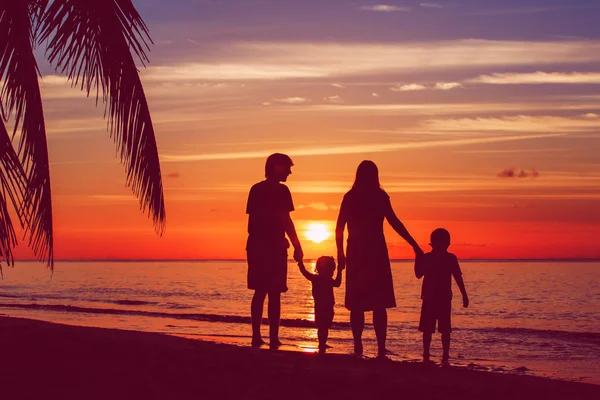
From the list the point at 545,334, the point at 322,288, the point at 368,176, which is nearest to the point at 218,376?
the point at 368,176

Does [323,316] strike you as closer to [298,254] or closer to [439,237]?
[298,254]

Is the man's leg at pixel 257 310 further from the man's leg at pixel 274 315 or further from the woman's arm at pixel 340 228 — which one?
the woman's arm at pixel 340 228

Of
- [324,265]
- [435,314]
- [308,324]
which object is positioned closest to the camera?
[435,314]

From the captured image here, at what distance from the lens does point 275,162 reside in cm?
879

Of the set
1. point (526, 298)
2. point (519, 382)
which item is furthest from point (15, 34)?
point (526, 298)

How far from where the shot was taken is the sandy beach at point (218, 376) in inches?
227

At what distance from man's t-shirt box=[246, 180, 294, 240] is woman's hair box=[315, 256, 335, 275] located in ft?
2.12

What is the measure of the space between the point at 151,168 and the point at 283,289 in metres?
2.91

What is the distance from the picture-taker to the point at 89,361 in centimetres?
668

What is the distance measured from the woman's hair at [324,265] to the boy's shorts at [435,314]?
1141 mm

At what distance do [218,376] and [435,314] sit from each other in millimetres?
3577

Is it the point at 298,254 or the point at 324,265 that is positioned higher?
the point at 298,254

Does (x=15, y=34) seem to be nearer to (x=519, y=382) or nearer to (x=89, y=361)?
(x=89, y=361)

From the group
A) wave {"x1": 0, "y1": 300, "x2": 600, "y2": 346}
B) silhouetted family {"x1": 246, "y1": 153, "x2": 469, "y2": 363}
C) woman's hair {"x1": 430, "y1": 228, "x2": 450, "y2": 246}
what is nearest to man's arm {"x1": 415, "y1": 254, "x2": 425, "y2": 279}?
silhouetted family {"x1": 246, "y1": 153, "x2": 469, "y2": 363}
